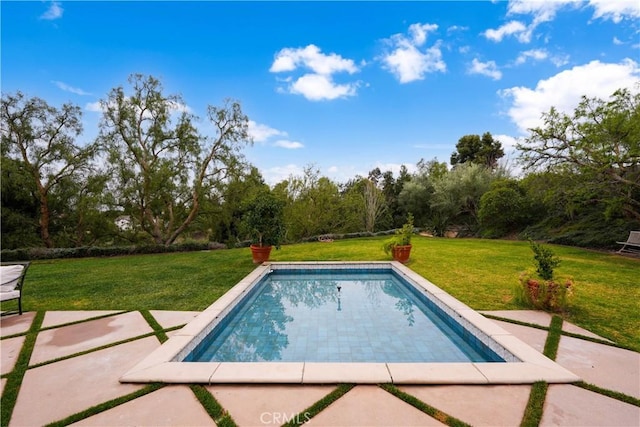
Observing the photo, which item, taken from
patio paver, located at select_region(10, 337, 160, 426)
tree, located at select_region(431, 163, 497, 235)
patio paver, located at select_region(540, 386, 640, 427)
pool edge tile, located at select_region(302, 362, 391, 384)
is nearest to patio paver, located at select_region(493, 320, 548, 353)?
patio paver, located at select_region(540, 386, 640, 427)

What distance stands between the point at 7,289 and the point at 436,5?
11.7 meters

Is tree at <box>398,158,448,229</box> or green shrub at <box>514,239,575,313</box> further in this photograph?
tree at <box>398,158,448,229</box>

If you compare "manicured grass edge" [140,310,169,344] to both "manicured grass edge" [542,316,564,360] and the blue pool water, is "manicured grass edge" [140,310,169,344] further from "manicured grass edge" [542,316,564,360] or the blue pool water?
"manicured grass edge" [542,316,564,360]

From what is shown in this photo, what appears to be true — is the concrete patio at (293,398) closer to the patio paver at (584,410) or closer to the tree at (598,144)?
the patio paver at (584,410)

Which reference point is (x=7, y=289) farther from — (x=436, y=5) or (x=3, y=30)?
(x=436, y=5)

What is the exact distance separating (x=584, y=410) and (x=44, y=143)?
62.4ft

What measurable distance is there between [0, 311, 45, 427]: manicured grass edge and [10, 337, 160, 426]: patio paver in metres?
0.04

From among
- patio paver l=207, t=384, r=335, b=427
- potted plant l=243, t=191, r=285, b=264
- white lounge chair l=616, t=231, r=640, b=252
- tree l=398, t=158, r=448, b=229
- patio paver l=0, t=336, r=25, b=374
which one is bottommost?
patio paver l=0, t=336, r=25, b=374

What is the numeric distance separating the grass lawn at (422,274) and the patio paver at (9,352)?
114 cm

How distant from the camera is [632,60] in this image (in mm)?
8375

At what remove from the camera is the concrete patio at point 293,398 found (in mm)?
1971

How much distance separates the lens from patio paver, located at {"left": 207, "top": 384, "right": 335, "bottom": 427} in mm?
1976

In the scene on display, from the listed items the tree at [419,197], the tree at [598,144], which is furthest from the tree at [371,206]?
the tree at [598,144]

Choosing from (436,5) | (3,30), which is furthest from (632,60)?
(3,30)
